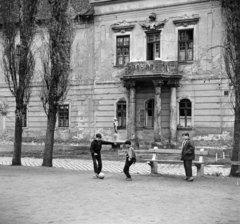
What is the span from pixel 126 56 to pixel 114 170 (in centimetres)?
1280

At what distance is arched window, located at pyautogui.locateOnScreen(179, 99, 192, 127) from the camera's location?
84.4 feet

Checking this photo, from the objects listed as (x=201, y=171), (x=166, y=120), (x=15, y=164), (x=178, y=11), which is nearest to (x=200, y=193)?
(x=201, y=171)

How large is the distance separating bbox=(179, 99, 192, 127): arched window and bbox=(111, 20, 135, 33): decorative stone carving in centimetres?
591

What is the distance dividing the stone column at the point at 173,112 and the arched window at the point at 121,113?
11.1 ft

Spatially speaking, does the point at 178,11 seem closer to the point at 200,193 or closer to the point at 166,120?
the point at 166,120

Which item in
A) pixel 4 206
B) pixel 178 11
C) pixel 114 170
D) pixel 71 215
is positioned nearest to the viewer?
pixel 71 215

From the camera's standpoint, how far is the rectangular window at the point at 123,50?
27547 millimetres

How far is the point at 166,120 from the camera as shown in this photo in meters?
26.1

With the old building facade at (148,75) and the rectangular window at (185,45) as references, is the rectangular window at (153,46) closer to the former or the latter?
the old building facade at (148,75)

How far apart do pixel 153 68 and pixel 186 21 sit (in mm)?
3530

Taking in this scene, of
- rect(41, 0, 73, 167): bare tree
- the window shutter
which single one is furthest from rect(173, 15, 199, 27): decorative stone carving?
rect(41, 0, 73, 167): bare tree

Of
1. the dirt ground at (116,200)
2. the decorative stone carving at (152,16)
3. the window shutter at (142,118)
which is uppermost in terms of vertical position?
the decorative stone carving at (152,16)

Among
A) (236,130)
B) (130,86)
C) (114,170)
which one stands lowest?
(114,170)

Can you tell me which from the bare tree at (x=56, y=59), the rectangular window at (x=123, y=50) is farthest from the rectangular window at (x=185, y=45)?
the bare tree at (x=56, y=59)
